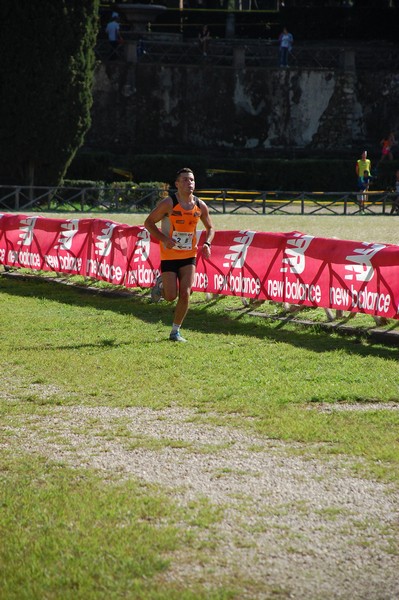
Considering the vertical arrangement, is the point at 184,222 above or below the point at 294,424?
above

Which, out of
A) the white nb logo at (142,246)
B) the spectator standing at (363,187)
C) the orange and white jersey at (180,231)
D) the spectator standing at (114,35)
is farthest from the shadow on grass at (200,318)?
the spectator standing at (114,35)

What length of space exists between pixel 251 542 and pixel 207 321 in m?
8.79

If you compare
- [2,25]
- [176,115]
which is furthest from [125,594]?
[176,115]

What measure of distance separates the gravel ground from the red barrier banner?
14.3ft

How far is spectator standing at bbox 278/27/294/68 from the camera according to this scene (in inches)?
1916

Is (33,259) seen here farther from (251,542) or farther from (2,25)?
(2,25)

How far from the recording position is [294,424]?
9.41m

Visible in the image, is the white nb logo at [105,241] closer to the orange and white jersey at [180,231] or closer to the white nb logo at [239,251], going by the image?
the white nb logo at [239,251]

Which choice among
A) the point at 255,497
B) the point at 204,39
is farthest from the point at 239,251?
the point at 204,39

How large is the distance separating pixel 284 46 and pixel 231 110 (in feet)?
11.0

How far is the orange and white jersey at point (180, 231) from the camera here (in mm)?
13570

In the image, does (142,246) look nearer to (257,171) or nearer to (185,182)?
(185,182)

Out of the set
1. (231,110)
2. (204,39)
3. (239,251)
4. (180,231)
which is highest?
(204,39)

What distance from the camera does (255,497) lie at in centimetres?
758
